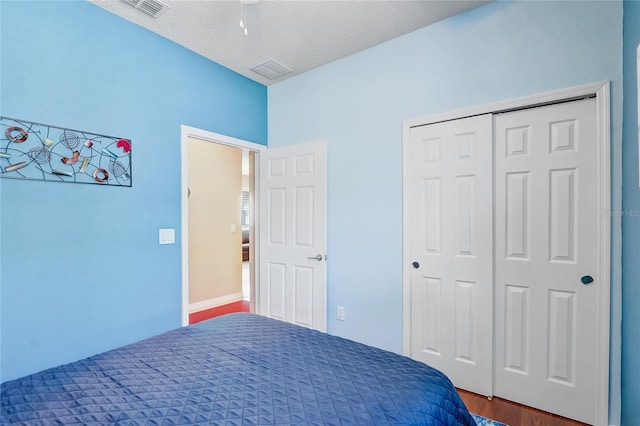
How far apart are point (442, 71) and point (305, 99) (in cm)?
130

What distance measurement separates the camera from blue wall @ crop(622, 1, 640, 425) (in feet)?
4.80

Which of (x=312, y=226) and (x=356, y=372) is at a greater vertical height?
(x=312, y=226)

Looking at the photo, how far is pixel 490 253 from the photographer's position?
205 centimetres

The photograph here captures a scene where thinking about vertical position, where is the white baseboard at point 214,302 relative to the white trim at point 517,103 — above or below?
below

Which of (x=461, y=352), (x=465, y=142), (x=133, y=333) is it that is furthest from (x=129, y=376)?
(x=465, y=142)

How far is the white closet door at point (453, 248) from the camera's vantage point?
208 centimetres

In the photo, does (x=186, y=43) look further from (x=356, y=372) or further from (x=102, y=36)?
(x=356, y=372)

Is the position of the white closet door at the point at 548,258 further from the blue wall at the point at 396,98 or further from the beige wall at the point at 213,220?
the beige wall at the point at 213,220

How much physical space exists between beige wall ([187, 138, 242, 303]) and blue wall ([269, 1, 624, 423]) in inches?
58.3

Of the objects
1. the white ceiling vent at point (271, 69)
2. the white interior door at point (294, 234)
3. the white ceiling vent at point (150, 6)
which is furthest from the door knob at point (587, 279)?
the white ceiling vent at point (150, 6)

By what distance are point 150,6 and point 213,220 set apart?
2803mm

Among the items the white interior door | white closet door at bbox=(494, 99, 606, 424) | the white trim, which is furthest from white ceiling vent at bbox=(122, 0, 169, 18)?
white closet door at bbox=(494, 99, 606, 424)

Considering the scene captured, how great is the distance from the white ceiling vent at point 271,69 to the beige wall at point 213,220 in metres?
1.59

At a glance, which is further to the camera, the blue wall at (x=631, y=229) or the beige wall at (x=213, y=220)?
the beige wall at (x=213, y=220)
